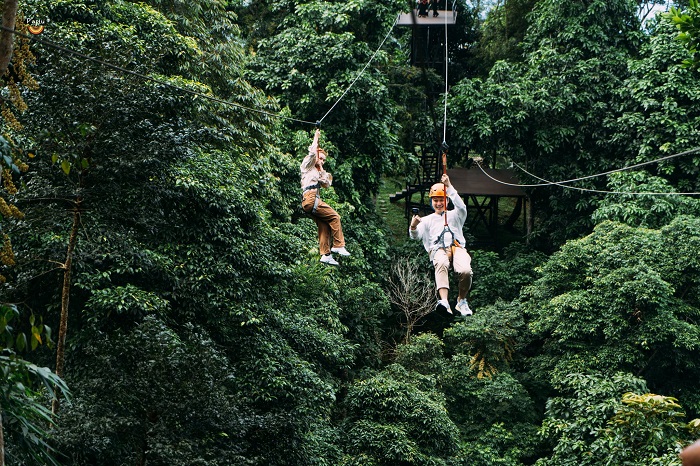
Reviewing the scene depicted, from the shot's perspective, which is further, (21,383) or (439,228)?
(439,228)

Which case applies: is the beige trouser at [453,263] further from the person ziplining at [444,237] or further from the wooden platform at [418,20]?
the wooden platform at [418,20]

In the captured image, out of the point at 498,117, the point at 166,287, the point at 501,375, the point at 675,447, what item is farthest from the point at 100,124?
the point at 498,117

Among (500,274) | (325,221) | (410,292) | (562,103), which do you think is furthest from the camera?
(562,103)

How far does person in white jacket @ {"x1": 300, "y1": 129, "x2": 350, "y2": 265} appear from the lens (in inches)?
337

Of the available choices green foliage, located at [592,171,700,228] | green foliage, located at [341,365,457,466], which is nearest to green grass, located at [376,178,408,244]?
green foliage, located at [592,171,700,228]

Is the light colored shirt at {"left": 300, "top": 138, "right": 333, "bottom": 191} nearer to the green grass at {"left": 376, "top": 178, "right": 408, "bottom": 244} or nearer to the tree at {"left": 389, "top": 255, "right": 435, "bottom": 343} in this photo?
the tree at {"left": 389, "top": 255, "right": 435, "bottom": 343}

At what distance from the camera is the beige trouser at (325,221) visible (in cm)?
865

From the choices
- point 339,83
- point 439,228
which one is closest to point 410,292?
point 339,83

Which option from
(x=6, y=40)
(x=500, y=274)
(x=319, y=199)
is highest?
(x=6, y=40)

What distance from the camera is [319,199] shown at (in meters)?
8.80

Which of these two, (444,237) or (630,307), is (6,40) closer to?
(444,237)

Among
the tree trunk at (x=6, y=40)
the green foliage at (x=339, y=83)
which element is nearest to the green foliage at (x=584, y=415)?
the green foliage at (x=339, y=83)

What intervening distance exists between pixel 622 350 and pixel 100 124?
9.58 m

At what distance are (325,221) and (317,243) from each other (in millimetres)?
5052
